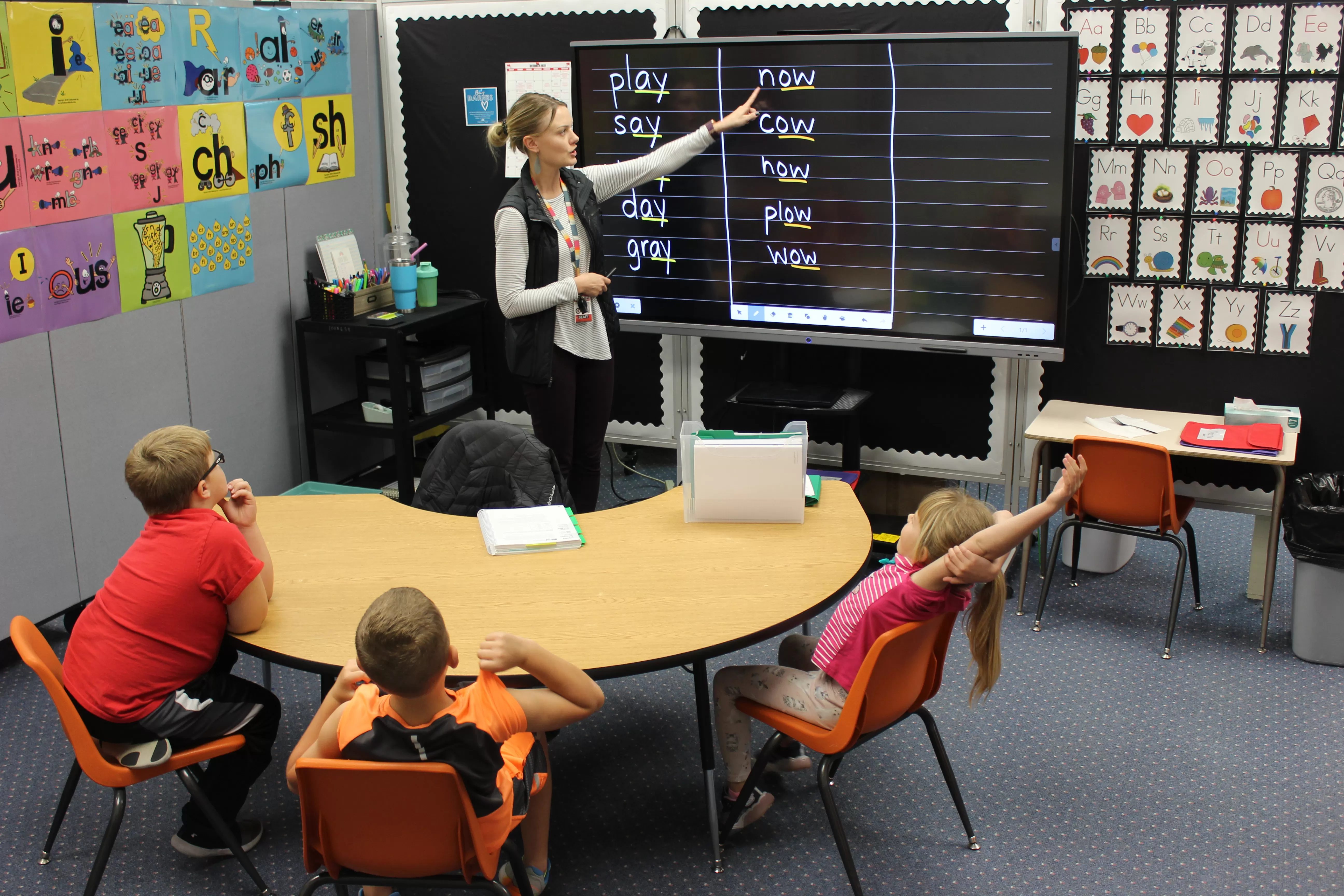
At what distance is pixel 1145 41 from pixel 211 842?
3704 millimetres

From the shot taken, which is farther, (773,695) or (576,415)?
(576,415)

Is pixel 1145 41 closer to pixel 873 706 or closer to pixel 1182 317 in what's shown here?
pixel 1182 317

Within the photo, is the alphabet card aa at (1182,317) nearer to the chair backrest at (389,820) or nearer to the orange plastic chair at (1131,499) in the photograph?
the orange plastic chair at (1131,499)

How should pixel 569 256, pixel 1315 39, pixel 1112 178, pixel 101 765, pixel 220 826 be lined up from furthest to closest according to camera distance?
pixel 1112 178 < pixel 569 256 < pixel 1315 39 < pixel 220 826 < pixel 101 765

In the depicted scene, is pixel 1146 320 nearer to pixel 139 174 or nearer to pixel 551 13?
pixel 551 13

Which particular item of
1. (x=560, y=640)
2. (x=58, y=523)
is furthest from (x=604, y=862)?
(x=58, y=523)

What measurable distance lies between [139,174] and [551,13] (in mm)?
1767

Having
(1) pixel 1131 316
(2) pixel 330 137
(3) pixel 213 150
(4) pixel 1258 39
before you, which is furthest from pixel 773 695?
(2) pixel 330 137

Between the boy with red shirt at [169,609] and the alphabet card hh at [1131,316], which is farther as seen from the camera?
the alphabet card hh at [1131,316]

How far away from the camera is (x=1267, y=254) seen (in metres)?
3.96

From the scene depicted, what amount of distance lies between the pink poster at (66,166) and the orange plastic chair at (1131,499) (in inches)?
125

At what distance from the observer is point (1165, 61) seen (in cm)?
390

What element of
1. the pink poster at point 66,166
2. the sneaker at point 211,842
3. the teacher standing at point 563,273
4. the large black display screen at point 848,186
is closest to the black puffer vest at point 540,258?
the teacher standing at point 563,273

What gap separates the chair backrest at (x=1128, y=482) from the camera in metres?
3.54
